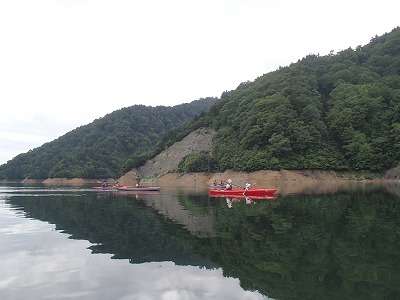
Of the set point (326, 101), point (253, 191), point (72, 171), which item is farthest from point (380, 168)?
point (72, 171)

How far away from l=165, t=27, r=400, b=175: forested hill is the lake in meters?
76.4

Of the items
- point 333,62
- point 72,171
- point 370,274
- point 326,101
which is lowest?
point 370,274

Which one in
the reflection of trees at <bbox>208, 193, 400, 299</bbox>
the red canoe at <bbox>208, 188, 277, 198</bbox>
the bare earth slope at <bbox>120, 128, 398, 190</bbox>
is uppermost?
the bare earth slope at <bbox>120, 128, 398, 190</bbox>

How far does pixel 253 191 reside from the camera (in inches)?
1918

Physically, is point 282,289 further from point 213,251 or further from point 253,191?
point 253,191

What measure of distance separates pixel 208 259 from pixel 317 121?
4035 inches

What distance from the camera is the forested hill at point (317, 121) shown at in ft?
327

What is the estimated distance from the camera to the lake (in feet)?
36.8

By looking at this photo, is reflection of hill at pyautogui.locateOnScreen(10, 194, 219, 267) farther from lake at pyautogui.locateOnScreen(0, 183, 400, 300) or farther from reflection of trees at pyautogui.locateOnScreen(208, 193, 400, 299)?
reflection of trees at pyautogui.locateOnScreen(208, 193, 400, 299)

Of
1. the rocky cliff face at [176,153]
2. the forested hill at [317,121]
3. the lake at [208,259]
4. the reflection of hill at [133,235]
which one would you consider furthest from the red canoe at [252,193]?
the rocky cliff face at [176,153]

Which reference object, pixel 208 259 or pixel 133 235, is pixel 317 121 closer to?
pixel 133 235

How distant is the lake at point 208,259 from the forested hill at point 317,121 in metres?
76.4

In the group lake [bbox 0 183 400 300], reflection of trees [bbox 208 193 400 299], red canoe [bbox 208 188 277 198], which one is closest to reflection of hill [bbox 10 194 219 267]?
lake [bbox 0 183 400 300]

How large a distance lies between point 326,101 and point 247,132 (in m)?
32.2
